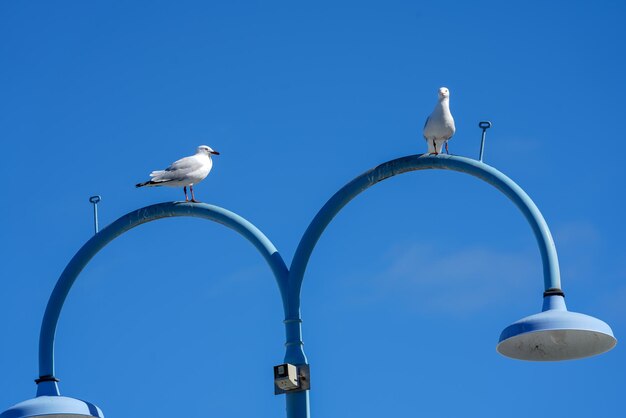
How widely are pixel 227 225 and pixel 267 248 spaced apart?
381 mm

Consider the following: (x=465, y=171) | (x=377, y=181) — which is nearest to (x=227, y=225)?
(x=377, y=181)

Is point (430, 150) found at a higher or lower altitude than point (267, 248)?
higher

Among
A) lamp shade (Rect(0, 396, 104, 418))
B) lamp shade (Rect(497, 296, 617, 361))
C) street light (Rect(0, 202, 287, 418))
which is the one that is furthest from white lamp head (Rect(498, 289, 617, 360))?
lamp shade (Rect(0, 396, 104, 418))

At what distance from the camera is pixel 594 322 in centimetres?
855

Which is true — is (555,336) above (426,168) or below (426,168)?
below

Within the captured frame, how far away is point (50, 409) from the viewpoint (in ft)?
29.8

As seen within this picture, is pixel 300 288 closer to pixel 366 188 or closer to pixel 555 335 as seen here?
pixel 366 188

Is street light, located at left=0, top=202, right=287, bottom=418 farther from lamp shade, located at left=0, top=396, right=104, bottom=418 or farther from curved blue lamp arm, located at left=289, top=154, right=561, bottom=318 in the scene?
curved blue lamp arm, located at left=289, top=154, right=561, bottom=318

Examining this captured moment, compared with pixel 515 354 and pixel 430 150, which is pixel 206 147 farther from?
pixel 515 354

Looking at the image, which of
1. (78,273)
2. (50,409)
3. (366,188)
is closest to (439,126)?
(366,188)

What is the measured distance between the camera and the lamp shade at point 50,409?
29.8 feet

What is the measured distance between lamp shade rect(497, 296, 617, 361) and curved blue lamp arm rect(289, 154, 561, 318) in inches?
13.0

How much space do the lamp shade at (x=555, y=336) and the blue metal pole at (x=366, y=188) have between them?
330 millimetres

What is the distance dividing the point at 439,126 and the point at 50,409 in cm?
387
